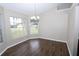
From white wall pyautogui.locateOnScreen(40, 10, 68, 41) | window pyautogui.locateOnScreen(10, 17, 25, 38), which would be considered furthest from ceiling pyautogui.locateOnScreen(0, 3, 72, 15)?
window pyautogui.locateOnScreen(10, 17, 25, 38)

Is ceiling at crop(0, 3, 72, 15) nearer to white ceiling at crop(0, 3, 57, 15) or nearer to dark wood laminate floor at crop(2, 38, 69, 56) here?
white ceiling at crop(0, 3, 57, 15)

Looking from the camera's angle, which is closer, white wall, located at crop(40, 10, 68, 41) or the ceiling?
the ceiling

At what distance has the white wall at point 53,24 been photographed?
2077 mm

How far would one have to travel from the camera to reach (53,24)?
2.17 metres

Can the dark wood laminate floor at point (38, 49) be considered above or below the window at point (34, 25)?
below

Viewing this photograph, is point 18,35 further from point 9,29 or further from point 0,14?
point 0,14

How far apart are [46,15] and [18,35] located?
3.31 feet

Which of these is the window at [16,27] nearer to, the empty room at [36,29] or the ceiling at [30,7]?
the empty room at [36,29]

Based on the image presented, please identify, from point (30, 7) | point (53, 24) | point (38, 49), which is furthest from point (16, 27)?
point (53, 24)

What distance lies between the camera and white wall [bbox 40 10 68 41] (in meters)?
2.08

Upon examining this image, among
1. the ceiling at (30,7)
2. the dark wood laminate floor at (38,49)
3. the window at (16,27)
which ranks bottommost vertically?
the dark wood laminate floor at (38,49)

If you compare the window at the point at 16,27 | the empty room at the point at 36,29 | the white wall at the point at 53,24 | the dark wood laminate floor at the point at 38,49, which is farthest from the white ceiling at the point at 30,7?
the dark wood laminate floor at the point at 38,49

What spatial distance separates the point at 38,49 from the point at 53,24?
78cm

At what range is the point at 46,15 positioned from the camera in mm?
2059
